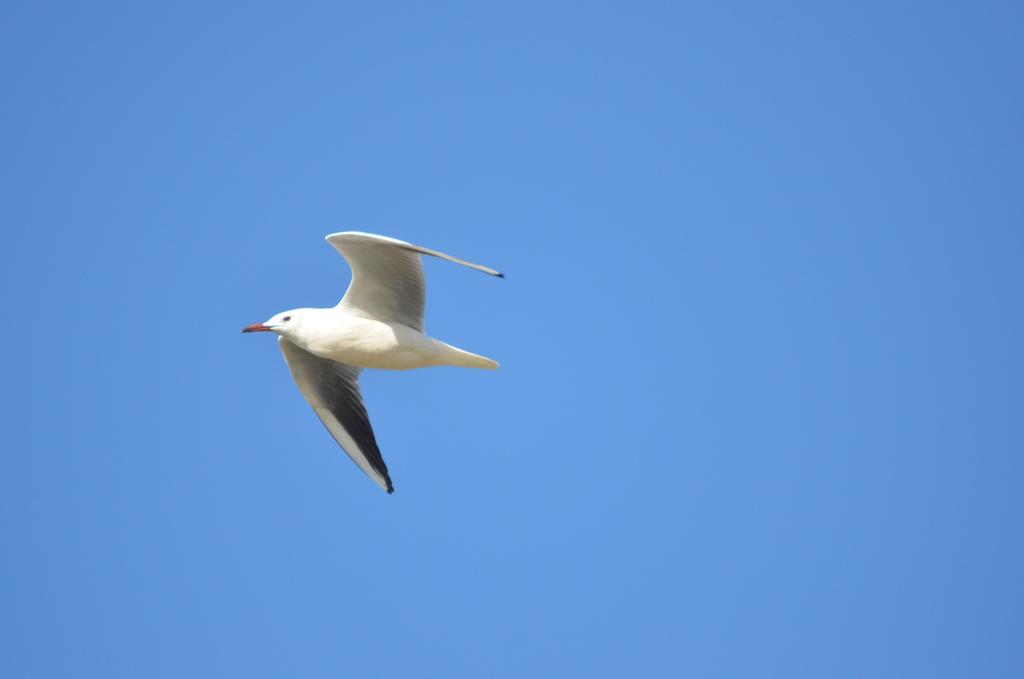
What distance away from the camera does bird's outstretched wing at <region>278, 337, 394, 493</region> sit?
40.1 ft

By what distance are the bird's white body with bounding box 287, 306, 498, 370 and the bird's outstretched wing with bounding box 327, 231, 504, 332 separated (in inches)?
3.9

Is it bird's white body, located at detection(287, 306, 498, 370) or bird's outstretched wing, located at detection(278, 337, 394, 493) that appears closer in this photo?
bird's white body, located at detection(287, 306, 498, 370)

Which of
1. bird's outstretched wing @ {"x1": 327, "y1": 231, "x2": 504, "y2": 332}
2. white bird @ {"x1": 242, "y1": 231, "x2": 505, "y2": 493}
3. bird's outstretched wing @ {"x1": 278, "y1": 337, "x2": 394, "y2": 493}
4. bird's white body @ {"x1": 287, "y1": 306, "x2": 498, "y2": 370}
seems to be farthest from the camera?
bird's outstretched wing @ {"x1": 278, "y1": 337, "x2": 394, "y2": 493}

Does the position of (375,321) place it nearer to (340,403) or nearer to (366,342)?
(366,342)

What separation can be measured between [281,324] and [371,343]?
0.89 meters

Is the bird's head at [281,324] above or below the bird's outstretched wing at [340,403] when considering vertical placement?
above

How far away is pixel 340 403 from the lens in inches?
487

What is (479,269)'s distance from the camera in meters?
9.49

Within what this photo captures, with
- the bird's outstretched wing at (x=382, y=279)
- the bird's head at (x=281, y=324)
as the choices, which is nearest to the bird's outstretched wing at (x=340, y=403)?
the bird's head at (x=281, y=324)

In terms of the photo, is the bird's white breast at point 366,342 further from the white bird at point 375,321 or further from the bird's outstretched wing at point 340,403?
the bird's outstretched wing at point 340,403

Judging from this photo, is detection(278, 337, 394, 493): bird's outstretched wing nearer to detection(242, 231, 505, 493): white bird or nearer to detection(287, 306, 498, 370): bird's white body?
detection(242, 231, 505, 493): white bird

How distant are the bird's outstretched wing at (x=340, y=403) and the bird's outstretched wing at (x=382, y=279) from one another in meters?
1.22

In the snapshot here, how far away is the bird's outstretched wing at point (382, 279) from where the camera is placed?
35.0ft

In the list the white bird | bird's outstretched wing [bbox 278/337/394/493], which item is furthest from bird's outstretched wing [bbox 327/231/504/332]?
bird's outstretched wing [bbox 278/337/394/493]
